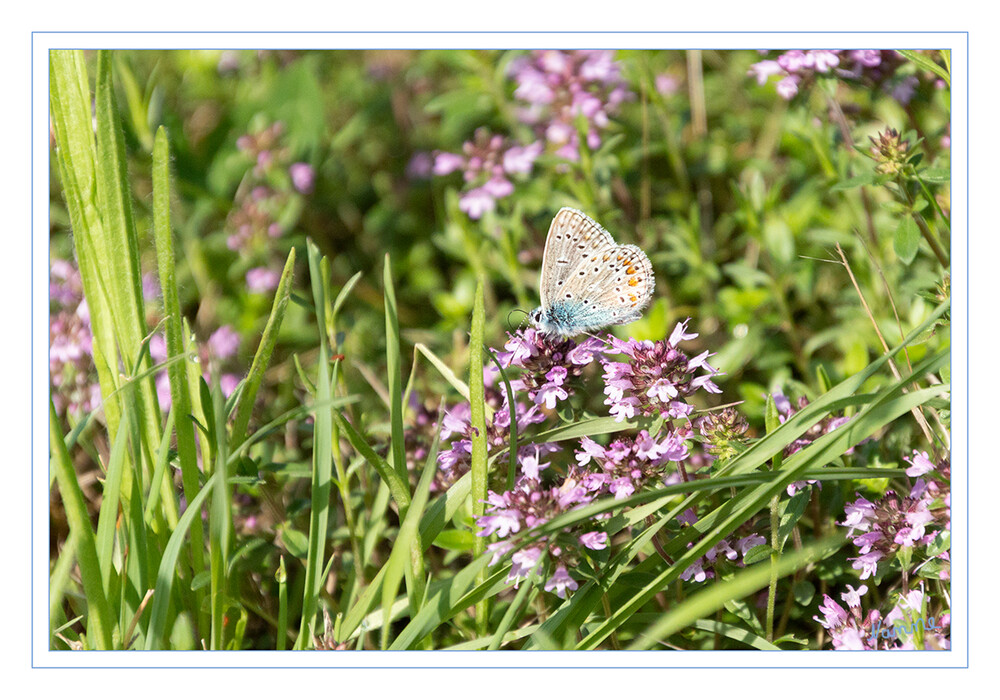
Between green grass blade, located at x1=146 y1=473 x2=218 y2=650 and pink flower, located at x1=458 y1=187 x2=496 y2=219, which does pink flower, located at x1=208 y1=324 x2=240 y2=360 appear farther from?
green grass blade, located at x1=146 y1=473 x2=218 y2=650

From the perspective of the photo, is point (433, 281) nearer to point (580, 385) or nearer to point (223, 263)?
point (223, 263)

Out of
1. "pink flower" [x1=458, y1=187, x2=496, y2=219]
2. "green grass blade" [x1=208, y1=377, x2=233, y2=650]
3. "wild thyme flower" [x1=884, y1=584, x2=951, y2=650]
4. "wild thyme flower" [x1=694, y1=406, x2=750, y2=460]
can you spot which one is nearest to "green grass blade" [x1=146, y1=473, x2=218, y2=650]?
"green grass blade" [x1=208, y1=377, x2=233, y2=650]

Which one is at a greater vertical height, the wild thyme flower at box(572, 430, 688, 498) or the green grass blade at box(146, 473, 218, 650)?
the wild thyme flower at box(572, 430, 688, 498)

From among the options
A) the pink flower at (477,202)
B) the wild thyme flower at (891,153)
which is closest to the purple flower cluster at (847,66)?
the wild thyme flower at (891,153)

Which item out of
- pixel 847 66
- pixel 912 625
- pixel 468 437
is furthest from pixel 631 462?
pixel 847 66

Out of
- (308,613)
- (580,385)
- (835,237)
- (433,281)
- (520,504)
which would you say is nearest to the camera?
(520,504)

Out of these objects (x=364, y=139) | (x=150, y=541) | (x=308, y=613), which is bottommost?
(x=308, y=613)
